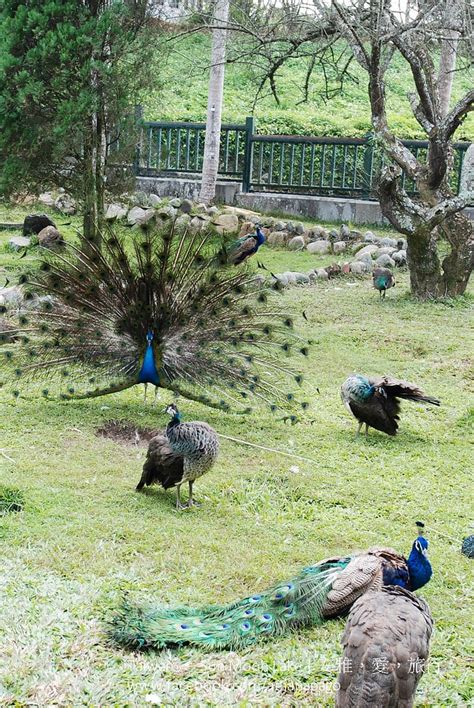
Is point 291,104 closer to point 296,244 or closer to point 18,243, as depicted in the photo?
point 296,244

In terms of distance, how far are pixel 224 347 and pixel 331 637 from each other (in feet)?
11.4

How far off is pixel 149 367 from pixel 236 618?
133 inches

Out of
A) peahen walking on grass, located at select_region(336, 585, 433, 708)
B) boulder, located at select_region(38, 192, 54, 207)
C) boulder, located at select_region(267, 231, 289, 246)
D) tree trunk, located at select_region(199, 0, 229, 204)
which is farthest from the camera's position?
boulder, located at select_region(38, 192, 54, 207)

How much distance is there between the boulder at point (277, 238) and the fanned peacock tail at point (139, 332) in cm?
833

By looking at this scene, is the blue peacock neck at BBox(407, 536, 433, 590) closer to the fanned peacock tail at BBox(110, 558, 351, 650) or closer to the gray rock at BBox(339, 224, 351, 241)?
the fanned peacock tail at BBox(110, 558, 351, 650)

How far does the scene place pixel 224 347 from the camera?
7.57 metres

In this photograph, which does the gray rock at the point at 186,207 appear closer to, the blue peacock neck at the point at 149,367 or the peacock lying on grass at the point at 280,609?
the blue peacock neck at the point at 149,367

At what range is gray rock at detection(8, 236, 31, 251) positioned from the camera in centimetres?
1419

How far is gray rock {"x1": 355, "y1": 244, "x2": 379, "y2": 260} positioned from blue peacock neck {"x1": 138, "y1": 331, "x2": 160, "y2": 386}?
25.2 feet

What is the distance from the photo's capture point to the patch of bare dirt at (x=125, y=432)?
7.21 meters

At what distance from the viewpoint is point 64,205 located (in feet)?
56.9

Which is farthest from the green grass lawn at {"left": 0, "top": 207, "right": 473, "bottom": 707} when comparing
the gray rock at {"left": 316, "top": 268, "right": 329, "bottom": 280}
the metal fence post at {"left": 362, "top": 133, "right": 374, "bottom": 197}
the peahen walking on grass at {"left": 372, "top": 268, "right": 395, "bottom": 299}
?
the metal fence post at {"left": 362, "top": 133, "right": 374, "bottom": 197}

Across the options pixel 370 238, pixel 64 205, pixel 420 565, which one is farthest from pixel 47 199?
pixel 420 565

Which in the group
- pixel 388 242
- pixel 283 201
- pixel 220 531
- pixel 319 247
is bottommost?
pixel 220 531
